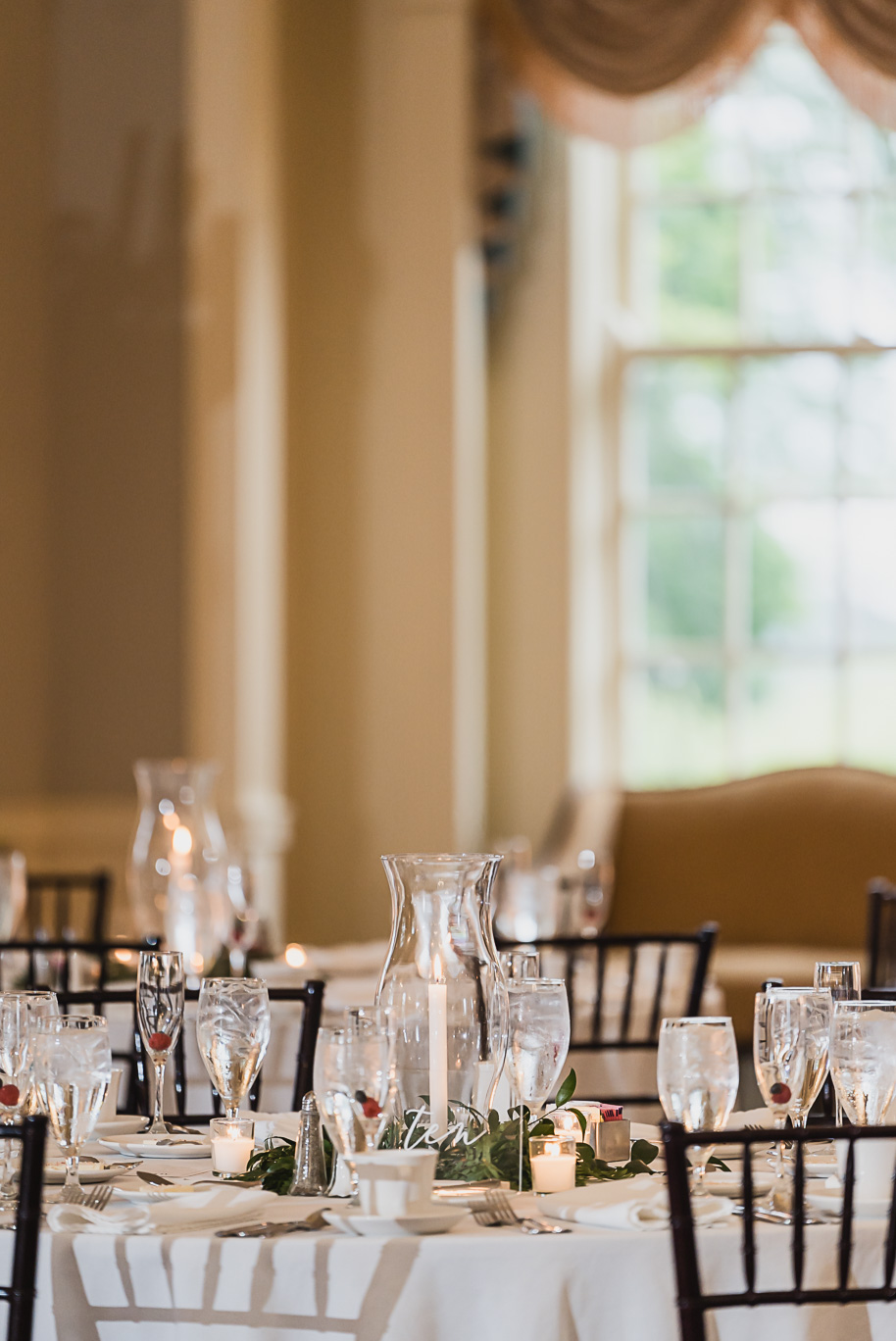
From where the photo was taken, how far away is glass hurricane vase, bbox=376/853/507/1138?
5.03ft

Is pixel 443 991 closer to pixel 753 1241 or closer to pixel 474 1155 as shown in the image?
pixel 474 1155

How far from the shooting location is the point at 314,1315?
1354 mm

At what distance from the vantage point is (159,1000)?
5.70 feet

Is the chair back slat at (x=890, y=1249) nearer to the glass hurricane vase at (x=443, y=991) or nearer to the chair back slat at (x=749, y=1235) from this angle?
the chair back slat at (x=749, y=1235)

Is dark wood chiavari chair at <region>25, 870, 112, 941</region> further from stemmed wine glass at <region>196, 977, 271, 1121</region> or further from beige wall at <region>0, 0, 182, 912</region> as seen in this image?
stemmed wine glass at <region>196, 977, 271, 1121</region>

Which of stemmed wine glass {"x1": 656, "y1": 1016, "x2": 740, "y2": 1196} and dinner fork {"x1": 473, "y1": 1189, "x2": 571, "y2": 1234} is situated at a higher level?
stemmed wine glass {"x1": 656, "y1": 1016, "x2": 740, "y2": 1196}

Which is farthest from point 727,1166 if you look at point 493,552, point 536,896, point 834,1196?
point 493,552

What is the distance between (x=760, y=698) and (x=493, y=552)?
936mm

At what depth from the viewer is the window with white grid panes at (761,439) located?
5.65 m

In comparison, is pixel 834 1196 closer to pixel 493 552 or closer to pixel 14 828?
pixel 14 828

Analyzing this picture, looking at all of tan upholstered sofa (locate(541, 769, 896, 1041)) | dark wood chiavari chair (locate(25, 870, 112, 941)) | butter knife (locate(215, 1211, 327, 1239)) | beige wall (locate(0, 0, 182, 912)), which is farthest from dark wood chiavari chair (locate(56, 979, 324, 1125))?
tan upholstered sofa (locate(541, 769, 896, 1041))

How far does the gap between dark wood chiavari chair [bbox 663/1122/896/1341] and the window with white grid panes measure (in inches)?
169

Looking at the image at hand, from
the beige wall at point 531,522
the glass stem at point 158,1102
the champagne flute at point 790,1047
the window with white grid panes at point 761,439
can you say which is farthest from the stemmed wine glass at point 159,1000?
the window with white grid panes at point 761,439

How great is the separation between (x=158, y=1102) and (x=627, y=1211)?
1.83ft
